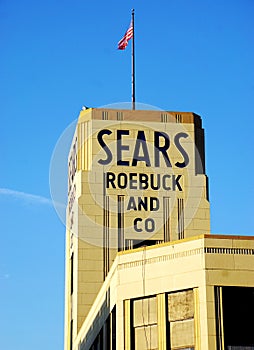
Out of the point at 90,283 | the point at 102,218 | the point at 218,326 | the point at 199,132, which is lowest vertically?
the point at 218,326

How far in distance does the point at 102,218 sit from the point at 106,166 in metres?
4.60

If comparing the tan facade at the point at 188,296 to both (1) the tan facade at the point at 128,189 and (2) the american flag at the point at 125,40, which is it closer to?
(1) the tan facade at the point at 128,189

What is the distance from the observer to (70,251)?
88562 mm

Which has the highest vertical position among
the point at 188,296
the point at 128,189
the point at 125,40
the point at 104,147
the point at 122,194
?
the point at 125,40

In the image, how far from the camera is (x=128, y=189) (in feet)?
268

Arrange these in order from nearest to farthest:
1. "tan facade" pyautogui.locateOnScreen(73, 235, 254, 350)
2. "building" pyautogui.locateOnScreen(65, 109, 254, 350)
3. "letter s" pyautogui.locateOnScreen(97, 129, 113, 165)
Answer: "tan facade" pyautogui.locateOnScreen(73, 235, 254, 350)
"building" pyautogui.locateOnScreen(65, 109, 254, 350)
"letter s" pyautogui.locateOnScreen(97, 129, 113, 165)

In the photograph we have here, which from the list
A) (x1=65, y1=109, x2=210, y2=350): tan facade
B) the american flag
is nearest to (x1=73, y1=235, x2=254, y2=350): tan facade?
(x1=65, y1=109, x2=210, y2=350): tan facade

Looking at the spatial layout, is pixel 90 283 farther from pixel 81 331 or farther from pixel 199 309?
pixel 199 309

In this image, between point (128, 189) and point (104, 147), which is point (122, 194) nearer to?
point (128, 189)

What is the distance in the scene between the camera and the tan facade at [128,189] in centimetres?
8019

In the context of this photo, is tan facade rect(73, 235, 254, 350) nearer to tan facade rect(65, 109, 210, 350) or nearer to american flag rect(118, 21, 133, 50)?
tan facade rect(65, 109, 210, 350)

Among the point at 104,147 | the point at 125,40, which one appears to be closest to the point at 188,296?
the point at 104,147

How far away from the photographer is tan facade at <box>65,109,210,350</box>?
80.2 meters

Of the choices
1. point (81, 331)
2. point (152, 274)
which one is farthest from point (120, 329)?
point (81, 331)
